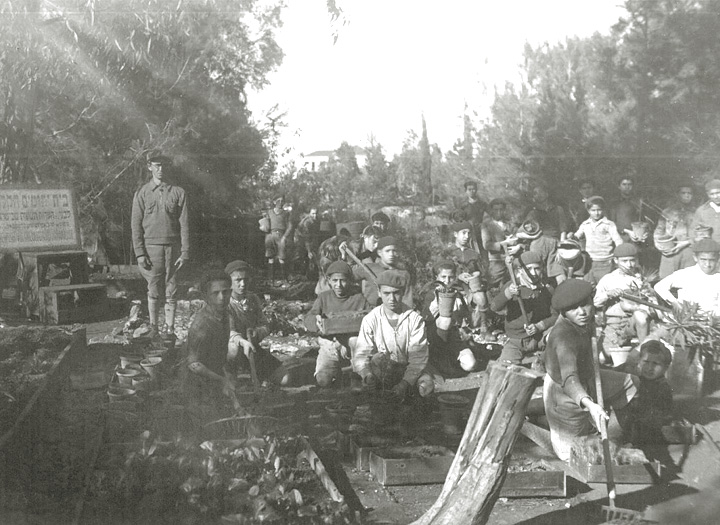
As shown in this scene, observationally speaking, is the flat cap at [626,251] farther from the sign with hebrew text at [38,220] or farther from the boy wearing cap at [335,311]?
the sign with hebrew text at [38,220]

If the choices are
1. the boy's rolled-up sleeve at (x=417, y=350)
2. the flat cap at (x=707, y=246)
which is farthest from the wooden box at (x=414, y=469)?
the flat cap at (x=707, y=246)

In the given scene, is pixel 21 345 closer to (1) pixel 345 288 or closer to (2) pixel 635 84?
(1) pixel 345 288

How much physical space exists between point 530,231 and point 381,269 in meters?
2.37

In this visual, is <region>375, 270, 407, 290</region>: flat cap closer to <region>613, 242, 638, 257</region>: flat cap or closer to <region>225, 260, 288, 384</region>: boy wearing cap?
<region>225, 260, 288, 384</region>: boy wearing cap

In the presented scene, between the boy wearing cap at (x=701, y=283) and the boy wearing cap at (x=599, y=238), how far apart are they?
1624mm

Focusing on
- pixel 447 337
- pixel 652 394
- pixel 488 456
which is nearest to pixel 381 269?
pixel 447 337

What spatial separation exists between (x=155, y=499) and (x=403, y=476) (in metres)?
1.61

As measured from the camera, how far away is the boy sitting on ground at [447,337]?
27.3ft

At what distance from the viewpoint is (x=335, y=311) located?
25.5ft

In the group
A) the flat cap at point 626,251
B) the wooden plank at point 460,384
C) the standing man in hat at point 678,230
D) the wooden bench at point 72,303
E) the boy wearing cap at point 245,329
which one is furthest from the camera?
the wooden bench at point 72,303

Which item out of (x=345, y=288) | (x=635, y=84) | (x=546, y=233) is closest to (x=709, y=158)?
(x=635, y=84)

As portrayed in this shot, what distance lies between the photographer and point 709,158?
35.2 ft

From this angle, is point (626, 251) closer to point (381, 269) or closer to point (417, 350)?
point (381, 269)

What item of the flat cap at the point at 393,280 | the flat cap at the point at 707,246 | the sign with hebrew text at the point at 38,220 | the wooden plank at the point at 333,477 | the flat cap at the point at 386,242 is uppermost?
the sign with hebrew text at the point at 38,220
